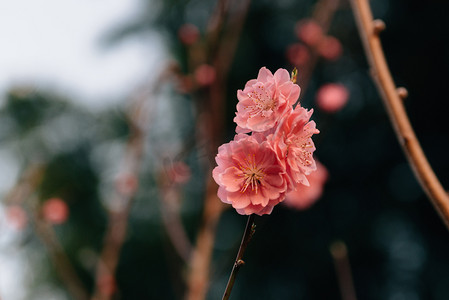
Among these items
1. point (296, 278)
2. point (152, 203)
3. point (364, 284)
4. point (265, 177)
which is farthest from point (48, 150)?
point (265, 177)

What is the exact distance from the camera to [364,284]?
544 centimetres

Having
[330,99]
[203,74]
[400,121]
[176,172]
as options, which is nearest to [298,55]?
[330,99]

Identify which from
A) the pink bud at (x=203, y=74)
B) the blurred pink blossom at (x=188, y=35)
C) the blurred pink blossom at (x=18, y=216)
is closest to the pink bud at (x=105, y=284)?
the blurred pink blossom at (x=18, y=216)

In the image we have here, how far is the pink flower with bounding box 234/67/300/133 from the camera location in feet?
1.34

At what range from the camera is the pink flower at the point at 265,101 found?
41cm

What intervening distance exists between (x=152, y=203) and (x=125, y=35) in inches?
101

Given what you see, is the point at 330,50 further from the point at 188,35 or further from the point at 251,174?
the point at 251,174

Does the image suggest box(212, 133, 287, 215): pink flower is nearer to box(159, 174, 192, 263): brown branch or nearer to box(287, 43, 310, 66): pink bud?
box(159, 174, 192, 263): brown branch

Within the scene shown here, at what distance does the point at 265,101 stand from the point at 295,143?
5 cm

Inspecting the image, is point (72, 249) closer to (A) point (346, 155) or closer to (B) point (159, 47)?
(B) point (159, 47)

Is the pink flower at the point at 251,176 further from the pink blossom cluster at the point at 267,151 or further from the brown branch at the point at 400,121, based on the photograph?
the brown branch at the point at 400,121

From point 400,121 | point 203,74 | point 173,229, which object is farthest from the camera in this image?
point 203,74

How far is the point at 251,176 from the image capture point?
17.0 inches

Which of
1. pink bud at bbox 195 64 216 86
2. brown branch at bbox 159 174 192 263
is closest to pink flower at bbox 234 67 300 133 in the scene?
brown branch at bbox 159 174 192 263
